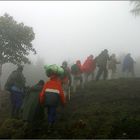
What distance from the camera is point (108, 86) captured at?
21.3m

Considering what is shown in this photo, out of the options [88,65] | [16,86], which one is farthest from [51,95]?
[88,65]

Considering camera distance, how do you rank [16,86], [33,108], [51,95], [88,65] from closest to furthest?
[51,95] < [33,108] < [16,86] < [88,65]

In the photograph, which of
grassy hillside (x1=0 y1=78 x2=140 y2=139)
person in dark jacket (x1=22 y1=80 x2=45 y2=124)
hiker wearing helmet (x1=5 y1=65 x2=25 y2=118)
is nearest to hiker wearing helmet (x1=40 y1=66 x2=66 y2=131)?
person in dark jacket (x1=22 y1=80 x2=45 y2=124)

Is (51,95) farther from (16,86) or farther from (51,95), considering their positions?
(16,86)

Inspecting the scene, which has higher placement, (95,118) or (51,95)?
(51,95)

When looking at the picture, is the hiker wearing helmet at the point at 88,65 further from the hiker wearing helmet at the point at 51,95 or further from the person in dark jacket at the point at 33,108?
the hiker wearing helmet at the point at 51,95

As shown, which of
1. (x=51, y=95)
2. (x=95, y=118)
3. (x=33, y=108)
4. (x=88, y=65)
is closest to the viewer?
(x=51, y=95)

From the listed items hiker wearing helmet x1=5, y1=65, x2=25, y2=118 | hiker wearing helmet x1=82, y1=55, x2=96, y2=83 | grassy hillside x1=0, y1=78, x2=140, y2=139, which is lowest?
grassy hillside x1=0, y1=78, x2=140, y2=139

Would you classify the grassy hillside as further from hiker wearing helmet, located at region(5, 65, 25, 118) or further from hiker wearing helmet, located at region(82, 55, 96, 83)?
hiker wearing helmet, located at region(82, 55, 96, 83)

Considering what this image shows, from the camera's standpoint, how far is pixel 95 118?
14109mm

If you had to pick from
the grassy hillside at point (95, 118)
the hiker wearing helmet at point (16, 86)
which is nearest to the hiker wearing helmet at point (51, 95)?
the grassy hillside at point (95, 118)

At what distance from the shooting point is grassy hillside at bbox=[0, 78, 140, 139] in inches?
475

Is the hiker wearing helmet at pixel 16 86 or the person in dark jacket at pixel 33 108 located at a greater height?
the hiker wearing helmet at pixel 16 86

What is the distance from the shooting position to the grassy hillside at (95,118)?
12.1 meters
